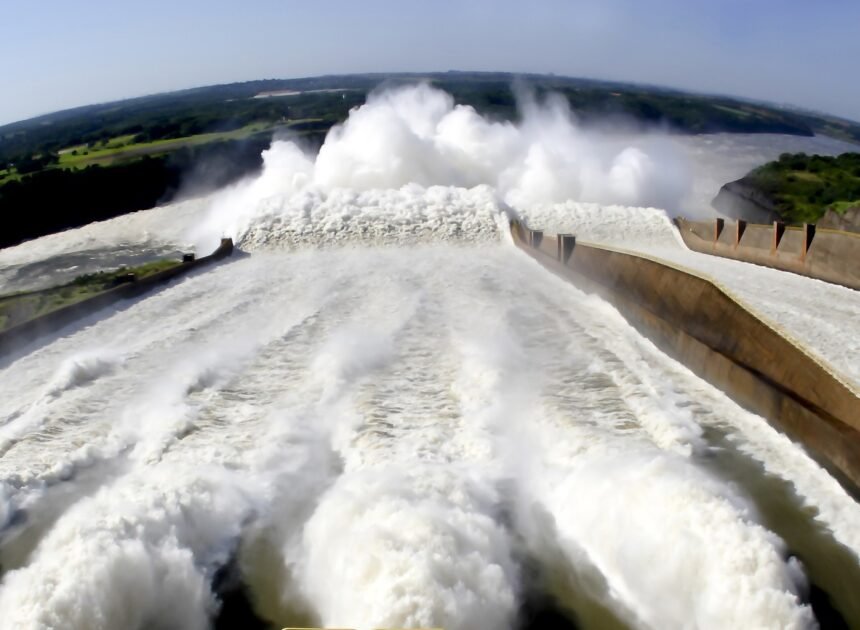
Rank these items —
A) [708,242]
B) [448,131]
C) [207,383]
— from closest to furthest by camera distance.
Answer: [207,383]
[708,242]
[448,131]

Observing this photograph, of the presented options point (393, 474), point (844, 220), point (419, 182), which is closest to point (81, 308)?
point (393, 474)

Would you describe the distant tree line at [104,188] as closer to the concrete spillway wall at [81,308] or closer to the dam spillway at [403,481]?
the concrete spillway wall at [81,308]

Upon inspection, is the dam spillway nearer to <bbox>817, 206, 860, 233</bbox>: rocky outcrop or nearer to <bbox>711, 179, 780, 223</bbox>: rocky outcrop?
<bbox>817, 206, 860, 233</bbox>: rocky outcrop

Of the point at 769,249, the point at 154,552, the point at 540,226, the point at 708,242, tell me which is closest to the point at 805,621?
the point at 154,552

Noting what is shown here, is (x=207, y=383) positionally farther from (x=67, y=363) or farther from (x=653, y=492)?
(x=653, y=492)

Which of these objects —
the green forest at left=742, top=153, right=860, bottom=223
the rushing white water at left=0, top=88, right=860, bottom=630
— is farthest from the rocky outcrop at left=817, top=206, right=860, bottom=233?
the rushing white water at left=0, top=88, right=860, bottom=630
